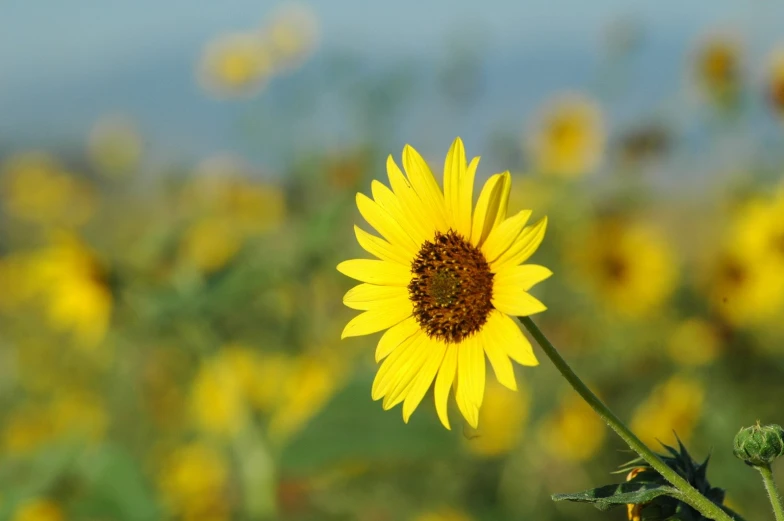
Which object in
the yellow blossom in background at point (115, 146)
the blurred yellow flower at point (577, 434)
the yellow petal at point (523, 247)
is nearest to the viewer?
the yellow petal at point (523, 247)

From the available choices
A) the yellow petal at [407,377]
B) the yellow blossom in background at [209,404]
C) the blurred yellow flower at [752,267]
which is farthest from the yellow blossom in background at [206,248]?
the yellow petal at [407,377]

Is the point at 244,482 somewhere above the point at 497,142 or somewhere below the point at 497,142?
below

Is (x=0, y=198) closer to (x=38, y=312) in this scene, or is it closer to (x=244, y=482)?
(x=38, y=312)

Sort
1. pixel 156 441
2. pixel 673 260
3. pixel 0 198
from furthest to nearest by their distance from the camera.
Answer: pixel 0 198
pixel 156 441
pixel 673 260

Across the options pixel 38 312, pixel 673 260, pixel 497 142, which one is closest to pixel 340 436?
pixel 673 260

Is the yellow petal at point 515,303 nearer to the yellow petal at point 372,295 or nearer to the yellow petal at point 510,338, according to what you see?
the yellow petal at point 510,338

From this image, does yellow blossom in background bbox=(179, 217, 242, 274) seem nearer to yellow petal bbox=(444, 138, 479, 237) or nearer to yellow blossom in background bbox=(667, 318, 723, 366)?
yellow blossom in background bbox=(667, 318, 723, 366)
